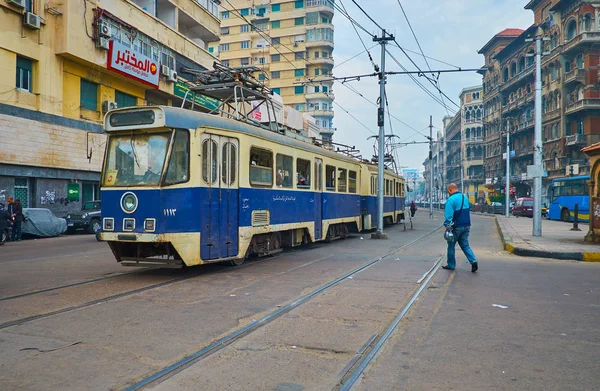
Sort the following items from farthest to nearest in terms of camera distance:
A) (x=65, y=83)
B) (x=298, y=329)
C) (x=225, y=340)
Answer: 1. (x=65, y=83)
2. (x=298, y=329)
3. (x=225, y=340)

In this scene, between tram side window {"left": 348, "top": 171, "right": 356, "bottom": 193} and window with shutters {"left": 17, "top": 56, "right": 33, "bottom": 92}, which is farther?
window with shutters {"left": 17, "top": 56, "right": 33, "bottom": 92}

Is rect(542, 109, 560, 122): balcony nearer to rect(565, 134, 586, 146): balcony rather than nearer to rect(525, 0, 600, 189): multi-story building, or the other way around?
rect(525, 0, 600, 189): multi-story building

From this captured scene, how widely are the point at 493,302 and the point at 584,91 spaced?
1857 inches

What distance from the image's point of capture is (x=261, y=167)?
10602mm

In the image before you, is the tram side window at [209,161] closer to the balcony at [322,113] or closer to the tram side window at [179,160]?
the tram side window at [179,160]

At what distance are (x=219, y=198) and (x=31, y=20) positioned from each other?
688 inches

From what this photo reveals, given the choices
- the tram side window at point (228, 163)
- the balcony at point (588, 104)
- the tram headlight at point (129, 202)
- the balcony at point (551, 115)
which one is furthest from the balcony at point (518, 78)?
the tram headlight at point (129, 202)

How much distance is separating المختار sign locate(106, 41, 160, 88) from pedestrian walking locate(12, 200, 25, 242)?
29.7ft

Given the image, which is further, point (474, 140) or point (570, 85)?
point (474, 140)

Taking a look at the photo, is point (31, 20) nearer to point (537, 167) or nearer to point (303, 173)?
point (303, 173)

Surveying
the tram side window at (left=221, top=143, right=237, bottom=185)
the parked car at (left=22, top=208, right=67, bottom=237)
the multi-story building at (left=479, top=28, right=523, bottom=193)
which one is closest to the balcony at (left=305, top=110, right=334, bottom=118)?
the multi-story building at (left=479, top=28, right=523, bottom=193)

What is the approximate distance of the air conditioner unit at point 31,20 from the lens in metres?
20.9

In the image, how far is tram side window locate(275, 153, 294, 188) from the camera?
37.7ft

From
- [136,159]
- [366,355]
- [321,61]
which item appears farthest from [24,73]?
[321,61]
